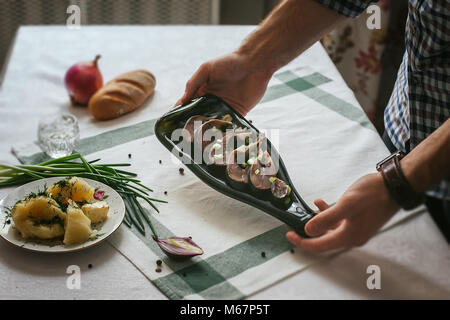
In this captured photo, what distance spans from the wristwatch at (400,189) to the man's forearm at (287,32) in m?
0.51

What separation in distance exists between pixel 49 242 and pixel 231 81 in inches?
24.7

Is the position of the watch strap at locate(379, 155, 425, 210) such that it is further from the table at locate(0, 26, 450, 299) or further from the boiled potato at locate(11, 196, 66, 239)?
the boiled potato at locate(11, 196, 66, 239)

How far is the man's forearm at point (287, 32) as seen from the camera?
1.25 m

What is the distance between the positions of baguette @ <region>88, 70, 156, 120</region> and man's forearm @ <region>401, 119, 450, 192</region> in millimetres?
824

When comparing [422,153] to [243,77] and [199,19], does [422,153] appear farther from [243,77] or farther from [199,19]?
[199,19]

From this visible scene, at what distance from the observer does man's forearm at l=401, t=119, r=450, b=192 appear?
0.82 meters

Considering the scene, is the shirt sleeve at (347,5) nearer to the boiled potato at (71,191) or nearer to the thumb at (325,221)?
the thumb at (325,221)

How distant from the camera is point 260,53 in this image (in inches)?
52.6

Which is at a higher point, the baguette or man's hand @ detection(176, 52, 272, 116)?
man's hand @ detection(176, 52, 272, 116)

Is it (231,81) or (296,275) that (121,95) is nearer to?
(231,81)

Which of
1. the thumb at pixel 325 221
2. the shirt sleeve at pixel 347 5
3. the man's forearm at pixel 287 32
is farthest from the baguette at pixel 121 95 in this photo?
the thumb at pixel 325 221

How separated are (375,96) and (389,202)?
171cm

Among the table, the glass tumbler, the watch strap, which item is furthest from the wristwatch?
A: the glass tumbler
